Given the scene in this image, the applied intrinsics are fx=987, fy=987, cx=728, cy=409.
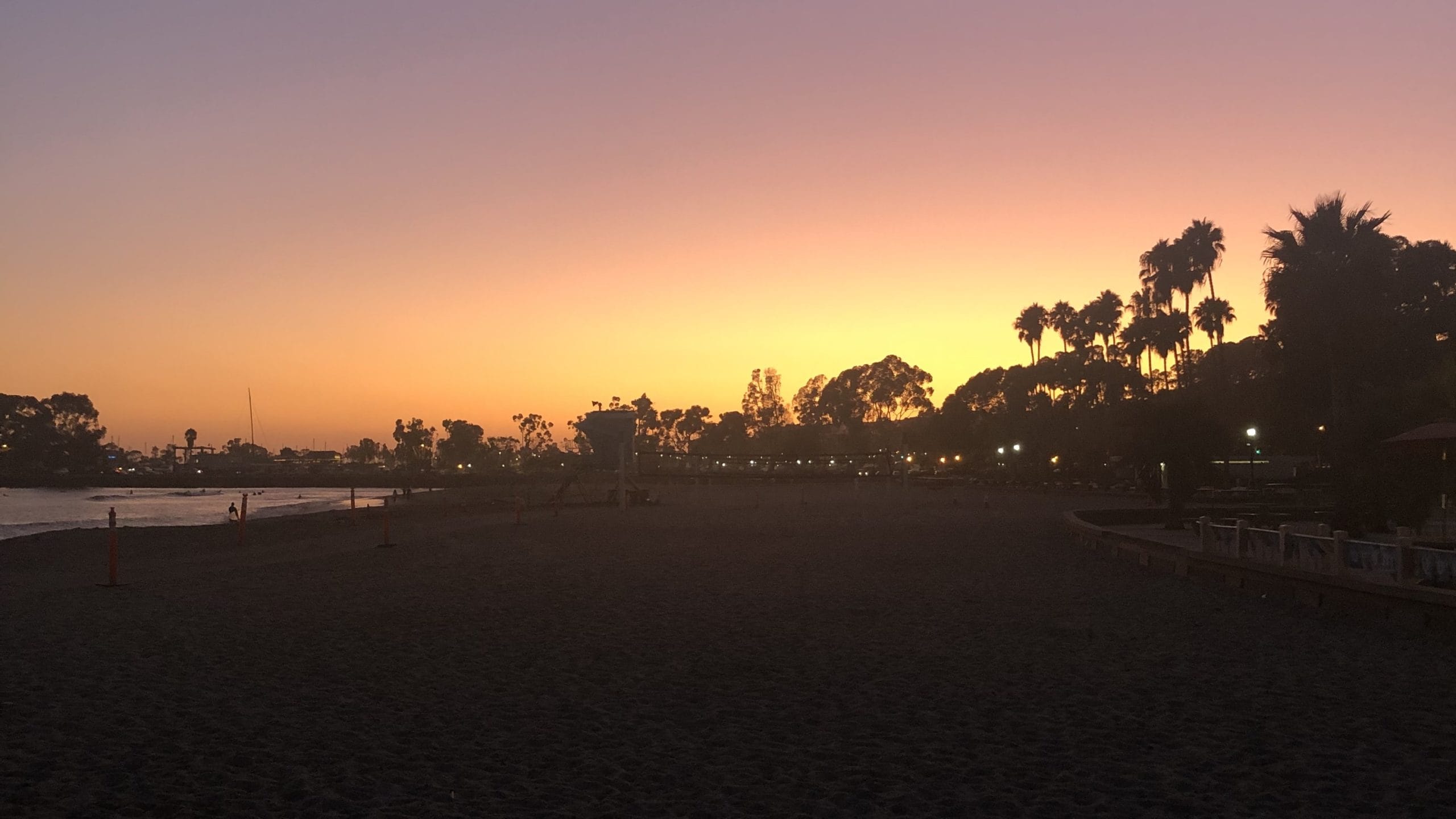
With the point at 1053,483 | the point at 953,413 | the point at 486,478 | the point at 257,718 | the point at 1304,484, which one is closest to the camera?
the point at 257,718

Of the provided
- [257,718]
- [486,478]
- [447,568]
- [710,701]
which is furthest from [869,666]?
[486,478]

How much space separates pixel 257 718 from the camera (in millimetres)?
7797

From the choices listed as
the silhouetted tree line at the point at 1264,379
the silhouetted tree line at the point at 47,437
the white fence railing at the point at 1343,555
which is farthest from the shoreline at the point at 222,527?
the silhouetted tree line at the point at 47,437

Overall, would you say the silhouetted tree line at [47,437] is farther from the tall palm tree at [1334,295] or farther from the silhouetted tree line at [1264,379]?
the tall palm tree at [1334,295]

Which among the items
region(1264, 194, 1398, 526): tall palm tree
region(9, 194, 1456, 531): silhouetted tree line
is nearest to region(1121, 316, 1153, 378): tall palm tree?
region(9, 194, 1456, 531): silhouetted tree line

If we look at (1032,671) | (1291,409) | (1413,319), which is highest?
(1413,319)

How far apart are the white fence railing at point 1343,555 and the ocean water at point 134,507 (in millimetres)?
39396

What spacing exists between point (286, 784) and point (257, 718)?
6.29 ft

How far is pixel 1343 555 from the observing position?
42.8 feet

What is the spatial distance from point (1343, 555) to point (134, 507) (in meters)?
76.8

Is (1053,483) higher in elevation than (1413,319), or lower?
lower

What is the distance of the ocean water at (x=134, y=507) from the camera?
47500mm

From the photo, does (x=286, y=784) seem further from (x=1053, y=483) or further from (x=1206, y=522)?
(x=1053, y=483)

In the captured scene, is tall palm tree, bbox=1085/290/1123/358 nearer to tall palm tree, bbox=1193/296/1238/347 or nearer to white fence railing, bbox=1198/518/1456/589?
tall palm tree, bbox=1193/296/1238/347
